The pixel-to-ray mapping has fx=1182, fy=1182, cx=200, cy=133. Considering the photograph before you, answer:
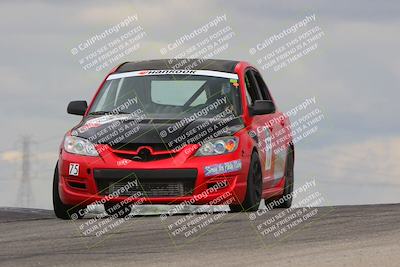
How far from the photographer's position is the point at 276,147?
15.2 metres

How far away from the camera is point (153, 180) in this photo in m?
12.8

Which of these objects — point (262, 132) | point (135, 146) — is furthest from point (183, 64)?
point (135, 146)

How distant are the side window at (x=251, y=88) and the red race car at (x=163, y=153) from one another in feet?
2.15

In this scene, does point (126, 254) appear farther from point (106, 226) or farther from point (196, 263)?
point (106, 226)

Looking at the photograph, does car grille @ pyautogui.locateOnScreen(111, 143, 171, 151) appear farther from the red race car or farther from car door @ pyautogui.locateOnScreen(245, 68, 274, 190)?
car door @ pyautogui.locateOnScreen(245, 68, 274, 190)

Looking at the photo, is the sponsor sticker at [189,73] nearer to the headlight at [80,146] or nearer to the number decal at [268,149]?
the number decal at [268,149]

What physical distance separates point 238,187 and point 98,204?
5.16ft

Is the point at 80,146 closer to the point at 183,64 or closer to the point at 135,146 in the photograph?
the point at 135,146

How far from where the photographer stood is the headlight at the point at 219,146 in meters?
12.9

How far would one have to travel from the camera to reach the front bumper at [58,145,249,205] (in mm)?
12781

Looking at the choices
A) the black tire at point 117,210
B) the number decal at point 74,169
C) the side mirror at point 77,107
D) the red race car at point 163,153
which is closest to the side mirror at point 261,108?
the red race car at point 163,153

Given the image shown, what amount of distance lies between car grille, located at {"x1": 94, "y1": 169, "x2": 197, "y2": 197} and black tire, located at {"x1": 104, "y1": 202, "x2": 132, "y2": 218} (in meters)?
0.44

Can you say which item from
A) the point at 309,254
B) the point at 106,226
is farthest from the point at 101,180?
the point at 309,254

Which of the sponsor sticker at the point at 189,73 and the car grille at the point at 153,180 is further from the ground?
the sponsor sticker at the point at 189,73
